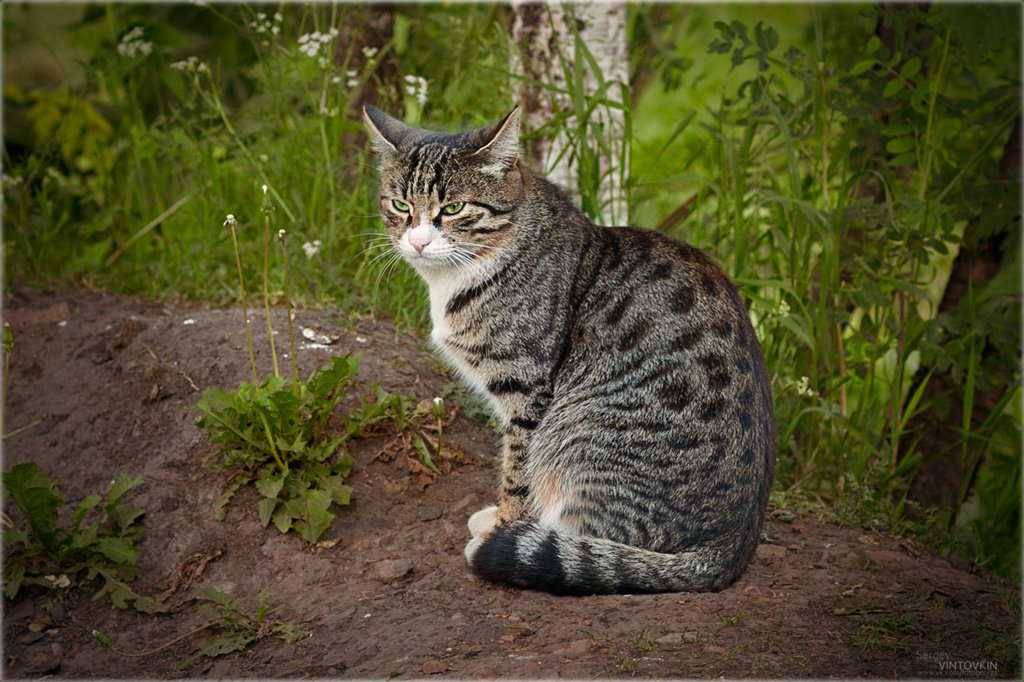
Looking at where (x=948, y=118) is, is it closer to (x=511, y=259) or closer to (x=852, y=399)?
(x=852, y=399)

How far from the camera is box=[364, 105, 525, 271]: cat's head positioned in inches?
132

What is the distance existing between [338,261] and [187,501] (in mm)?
1735

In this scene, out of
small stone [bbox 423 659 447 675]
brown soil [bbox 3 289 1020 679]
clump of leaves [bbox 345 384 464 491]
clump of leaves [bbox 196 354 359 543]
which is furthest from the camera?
clump of leaves [bbox 345 384 464 491]

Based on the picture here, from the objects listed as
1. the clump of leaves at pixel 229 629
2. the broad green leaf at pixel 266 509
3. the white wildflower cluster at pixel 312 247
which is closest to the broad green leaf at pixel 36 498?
the clump of leaves at pixel 229 629

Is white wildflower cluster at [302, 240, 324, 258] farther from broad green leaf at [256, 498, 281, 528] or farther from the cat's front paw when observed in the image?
the cat's front paw

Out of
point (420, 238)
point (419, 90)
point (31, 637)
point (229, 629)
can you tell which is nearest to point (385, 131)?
point (420, 238)

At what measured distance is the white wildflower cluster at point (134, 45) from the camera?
5004 millimetres

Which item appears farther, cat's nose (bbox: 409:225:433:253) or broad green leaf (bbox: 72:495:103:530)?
cat's nose (bbox: 409:225:433:253)

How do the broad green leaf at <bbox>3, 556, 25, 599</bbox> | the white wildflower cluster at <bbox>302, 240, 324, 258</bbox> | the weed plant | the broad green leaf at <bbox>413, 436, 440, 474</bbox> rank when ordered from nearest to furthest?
the broad green leaf at <bbox>3, 556, 25, 599</bbox> → the broad green leaf at <bbox>413, 436, 440, 474</bbox> → the weed plant → the white wildflower cluster at <bbox>302, 240, 324, 258</bbox>

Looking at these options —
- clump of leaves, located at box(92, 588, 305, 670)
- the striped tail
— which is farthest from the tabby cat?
clump of leaves, located at box(92, 588, 305, 670)

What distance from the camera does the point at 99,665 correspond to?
9.53 feet

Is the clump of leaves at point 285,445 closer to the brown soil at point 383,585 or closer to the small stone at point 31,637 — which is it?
the brown soil at point 383,585

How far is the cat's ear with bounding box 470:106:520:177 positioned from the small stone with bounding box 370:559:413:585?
62.8 inches

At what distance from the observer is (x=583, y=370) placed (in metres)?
3.32
